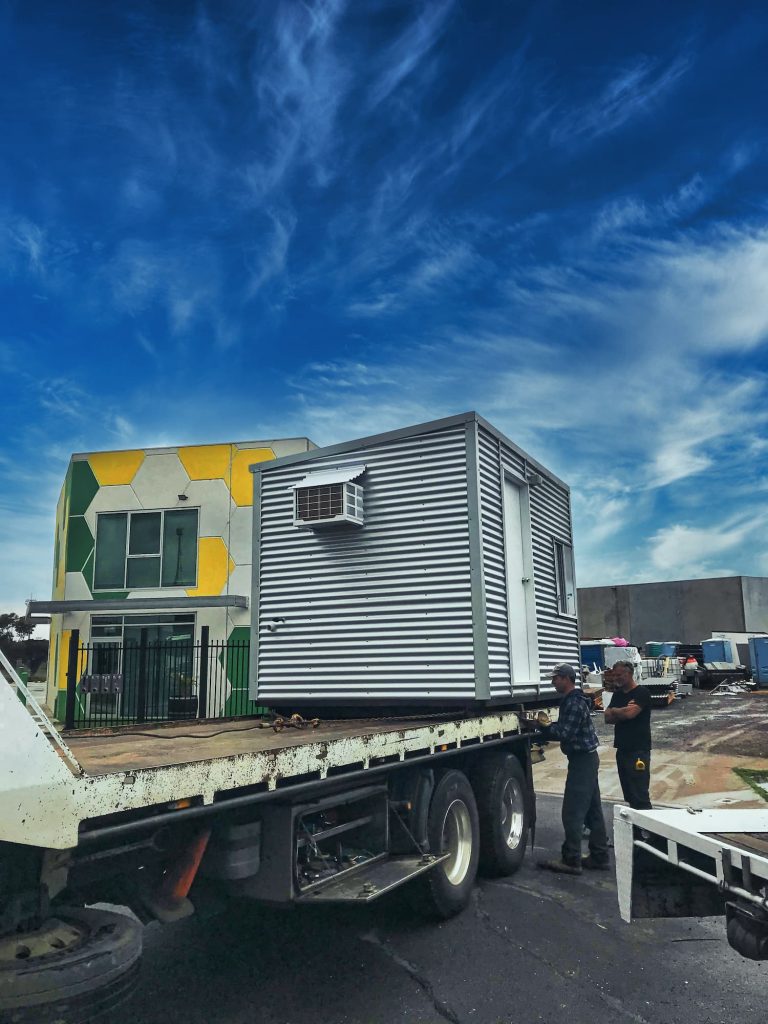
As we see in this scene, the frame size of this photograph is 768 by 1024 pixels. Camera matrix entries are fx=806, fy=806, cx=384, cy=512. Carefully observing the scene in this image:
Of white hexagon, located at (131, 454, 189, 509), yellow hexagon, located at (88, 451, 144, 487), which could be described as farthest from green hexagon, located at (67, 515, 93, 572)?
white hexagon, located at (131, 454, 189, 509)

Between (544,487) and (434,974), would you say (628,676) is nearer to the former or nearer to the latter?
(544,487)

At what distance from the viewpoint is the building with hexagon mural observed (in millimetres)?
18750

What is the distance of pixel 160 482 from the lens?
64.7 ft

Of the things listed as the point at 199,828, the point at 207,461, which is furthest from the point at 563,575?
the point at 207,461

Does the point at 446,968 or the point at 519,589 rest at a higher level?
the point at 519,589

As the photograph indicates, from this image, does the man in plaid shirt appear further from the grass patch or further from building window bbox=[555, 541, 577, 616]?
the grass patch

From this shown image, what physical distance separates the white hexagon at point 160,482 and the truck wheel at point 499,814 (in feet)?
45.2

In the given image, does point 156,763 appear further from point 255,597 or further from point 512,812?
point 255,597

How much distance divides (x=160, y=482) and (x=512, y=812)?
14490mm

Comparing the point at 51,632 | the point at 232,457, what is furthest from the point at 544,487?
the point at 51,632

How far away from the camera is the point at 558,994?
462 centimetres

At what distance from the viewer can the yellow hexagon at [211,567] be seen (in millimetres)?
18891

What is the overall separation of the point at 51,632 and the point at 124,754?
1733 centimetres

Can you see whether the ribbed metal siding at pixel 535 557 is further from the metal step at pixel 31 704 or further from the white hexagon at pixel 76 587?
the white hexagon at pixel 76 587
